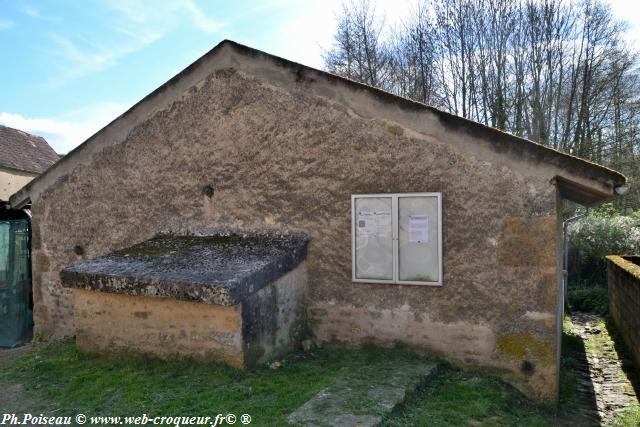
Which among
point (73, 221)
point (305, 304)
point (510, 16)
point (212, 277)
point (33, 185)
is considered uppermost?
point (510, 16)

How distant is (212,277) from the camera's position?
17.2ft

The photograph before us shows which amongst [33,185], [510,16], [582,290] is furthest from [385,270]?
[510,16]

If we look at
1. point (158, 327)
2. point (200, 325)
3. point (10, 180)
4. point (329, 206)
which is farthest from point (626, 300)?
point (10, 180)

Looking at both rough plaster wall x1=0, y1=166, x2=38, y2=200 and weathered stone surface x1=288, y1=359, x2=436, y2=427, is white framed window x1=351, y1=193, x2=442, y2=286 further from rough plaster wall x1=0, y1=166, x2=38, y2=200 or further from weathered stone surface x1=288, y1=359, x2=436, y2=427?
rough plaster wall x1=0, y1=166, x2=38, y2=200

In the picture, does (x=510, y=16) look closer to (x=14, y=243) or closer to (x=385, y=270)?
(x=385, y=270)

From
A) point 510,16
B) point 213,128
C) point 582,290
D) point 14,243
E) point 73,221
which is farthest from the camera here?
point 510,16

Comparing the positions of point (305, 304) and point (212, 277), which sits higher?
point (212, 277)

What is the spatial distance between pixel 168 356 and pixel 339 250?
8.07 feet

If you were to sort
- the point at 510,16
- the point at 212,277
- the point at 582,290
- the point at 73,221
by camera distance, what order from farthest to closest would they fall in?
the point at 510,16
the point at 582,290
the point at 73,221
the point at 212,277

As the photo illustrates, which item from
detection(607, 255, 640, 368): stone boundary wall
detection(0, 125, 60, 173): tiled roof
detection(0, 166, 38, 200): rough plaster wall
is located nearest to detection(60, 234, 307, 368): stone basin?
detection(607, 255, 640, 368): stone boundary wall

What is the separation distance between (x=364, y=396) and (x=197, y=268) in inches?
95.6

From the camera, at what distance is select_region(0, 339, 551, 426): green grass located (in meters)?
4.46

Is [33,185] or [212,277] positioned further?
[33,185]

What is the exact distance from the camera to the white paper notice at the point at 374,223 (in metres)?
5.95
